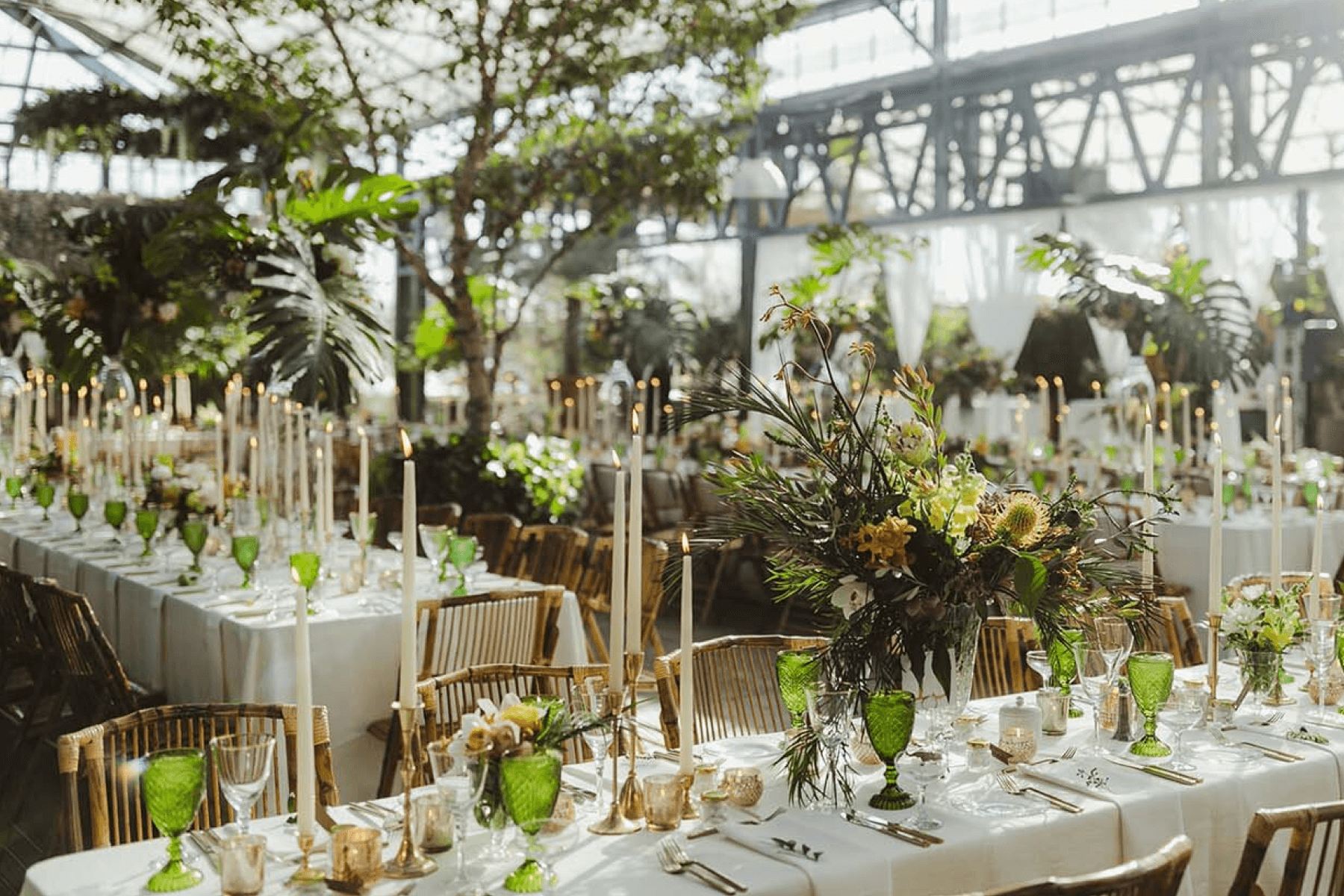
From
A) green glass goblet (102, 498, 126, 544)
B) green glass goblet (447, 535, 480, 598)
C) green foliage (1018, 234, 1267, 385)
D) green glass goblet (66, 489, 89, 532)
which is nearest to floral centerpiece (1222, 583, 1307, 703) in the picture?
green glass goblet (447, 535, 480, 598)

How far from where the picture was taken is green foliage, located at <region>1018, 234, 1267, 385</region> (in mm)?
9961

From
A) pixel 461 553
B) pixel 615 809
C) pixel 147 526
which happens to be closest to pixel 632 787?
pixel 615 809

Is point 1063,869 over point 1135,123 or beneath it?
beneath

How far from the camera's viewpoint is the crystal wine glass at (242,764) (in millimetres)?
A: 2033

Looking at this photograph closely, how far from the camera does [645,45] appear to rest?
27.3ft

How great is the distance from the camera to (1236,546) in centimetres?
632

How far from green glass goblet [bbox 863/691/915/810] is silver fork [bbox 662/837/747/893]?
0.37m

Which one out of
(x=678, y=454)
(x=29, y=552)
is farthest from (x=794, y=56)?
(x=29, y=552)

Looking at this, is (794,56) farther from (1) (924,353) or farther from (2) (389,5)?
(2) (389,5)

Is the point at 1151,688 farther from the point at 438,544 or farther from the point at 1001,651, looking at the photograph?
the point at 438,544

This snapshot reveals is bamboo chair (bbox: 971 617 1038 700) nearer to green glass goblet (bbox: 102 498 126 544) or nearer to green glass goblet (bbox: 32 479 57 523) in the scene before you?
green glass goblet (bbox: 102 498 126 544)

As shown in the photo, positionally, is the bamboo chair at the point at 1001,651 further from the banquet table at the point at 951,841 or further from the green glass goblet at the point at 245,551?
the green glass goblet at the point at 245,551

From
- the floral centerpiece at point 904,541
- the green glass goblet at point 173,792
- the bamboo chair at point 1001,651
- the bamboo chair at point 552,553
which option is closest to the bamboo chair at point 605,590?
the bamboo chair at point 552,553

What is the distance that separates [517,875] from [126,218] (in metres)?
7.50
